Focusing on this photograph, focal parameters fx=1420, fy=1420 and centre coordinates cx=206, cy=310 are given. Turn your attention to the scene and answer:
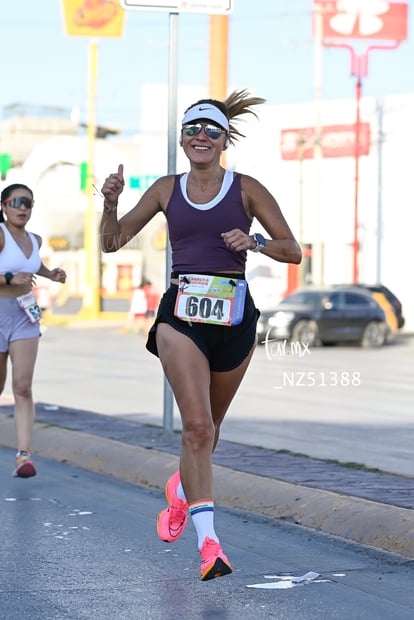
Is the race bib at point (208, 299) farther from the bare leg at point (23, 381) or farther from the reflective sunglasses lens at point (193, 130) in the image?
the bare leg at point (23, 381)

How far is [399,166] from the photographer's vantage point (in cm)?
5025

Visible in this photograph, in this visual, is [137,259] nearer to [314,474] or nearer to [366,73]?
[366,73]

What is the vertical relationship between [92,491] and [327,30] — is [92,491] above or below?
below

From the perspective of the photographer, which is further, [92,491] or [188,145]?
[92,491]

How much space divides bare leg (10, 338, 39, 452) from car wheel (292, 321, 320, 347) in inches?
908

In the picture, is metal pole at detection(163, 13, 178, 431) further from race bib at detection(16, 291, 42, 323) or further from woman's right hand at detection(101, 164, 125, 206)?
woman's right hand at detection(101, 164, 125, 206)

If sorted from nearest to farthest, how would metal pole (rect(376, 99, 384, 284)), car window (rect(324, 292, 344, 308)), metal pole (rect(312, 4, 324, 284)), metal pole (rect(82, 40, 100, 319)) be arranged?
car window (rect(324, 292, 344, 308)), metal pole (rect(82, 40, 100, 319)), metal pole (rect(312, 4, 324, 284)), metal pole (rect(376, 99, 384, 284))

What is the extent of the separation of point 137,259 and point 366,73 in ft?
69.9

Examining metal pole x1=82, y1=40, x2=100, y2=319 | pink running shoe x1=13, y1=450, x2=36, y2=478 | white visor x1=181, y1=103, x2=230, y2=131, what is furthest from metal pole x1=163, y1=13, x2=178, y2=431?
metal pole x1=82, y1=40, x2=100, y2=319

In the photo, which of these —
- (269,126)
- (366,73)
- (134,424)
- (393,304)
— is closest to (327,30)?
(366,73)

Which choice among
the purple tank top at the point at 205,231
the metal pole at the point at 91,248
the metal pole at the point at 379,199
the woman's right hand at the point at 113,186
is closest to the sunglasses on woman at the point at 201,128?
the purple tank top at the point at 205,231

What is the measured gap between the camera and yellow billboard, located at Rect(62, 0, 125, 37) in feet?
148

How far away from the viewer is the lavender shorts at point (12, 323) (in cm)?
920

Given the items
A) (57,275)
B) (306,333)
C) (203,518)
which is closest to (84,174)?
(306,333)
